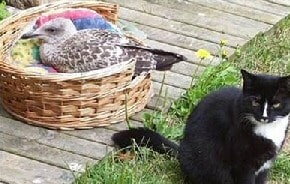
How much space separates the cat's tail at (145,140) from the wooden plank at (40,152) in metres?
0.17

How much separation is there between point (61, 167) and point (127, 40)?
0.77m

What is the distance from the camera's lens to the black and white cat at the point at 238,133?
335cm

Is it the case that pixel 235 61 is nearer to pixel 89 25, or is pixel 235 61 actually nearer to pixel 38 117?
pixel 89 25

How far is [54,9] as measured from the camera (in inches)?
170

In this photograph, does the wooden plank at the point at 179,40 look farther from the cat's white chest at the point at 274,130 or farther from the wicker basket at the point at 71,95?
the cat's white chest at the point at 274,130

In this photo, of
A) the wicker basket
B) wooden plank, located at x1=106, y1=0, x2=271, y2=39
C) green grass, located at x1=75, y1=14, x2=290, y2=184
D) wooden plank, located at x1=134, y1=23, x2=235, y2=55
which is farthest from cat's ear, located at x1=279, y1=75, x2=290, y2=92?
wooden plank, located at x1=106, y1=0, x2=271, y2=39

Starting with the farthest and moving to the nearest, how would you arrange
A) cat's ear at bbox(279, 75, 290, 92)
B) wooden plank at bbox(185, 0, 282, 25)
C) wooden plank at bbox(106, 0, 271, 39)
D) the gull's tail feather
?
1. wooden plank at bbox(185, 0, 282, 25)
2. wooden plank at bbox(106, 0, 271, 39)
3. the gull's tail feather
4. cat's ear at bbox(279, 75, 290, 92)

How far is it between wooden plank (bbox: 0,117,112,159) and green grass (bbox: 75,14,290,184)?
4.5 inches

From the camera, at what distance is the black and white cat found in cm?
335

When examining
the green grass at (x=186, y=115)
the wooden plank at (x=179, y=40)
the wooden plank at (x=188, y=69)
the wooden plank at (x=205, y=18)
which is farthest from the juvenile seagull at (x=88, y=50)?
the wooden plank at (x=205, y=18)

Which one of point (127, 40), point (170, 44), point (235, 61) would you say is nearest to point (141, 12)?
point (170, 44)

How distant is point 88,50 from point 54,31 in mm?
262

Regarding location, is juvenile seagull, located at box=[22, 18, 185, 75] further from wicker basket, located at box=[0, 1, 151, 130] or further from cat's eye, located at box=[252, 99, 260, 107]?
cat's eye, located at box=[252, 99, 260, 107]

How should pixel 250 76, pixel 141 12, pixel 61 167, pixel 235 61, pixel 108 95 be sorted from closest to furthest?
pixel 250 76
pixel 61 167
pixel 108 95
pixel 235 61
pixel 141 12
